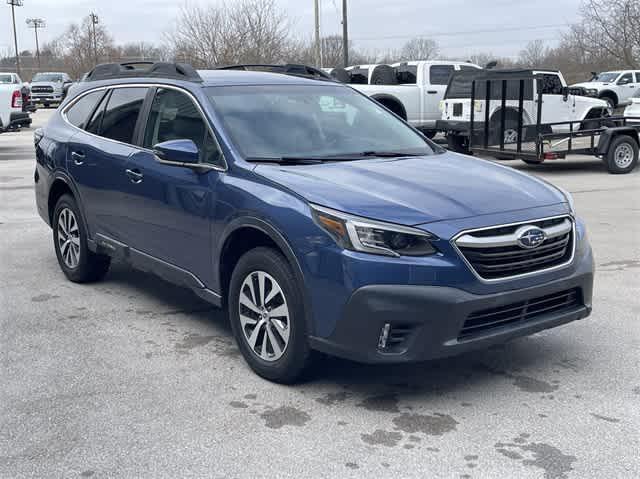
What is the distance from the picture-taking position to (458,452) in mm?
3555

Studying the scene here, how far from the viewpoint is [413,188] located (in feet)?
13.9

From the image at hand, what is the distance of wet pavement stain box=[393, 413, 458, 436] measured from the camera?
3.79 metres

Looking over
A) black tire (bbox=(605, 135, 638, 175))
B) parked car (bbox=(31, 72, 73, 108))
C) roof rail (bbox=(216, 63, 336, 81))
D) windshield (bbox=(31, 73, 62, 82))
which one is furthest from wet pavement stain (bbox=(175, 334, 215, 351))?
windshield (bbox=(31, 73, 62, 82))

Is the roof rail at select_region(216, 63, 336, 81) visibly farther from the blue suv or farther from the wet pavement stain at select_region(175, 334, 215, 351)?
the wet pavement stain at select_region(175, 334, 215, 351)

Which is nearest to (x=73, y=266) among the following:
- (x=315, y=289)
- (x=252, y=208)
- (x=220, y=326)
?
(x=220, y=326)

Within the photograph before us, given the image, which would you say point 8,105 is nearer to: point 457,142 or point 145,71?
point 457,142

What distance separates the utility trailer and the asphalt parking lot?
8045 millimetres


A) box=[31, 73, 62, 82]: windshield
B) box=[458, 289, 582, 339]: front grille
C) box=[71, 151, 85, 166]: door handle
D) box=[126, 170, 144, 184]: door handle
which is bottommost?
box=[458, 289, 582, 339]: front grille

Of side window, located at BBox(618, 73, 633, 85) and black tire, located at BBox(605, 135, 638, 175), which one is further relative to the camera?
side window, located at BBox(618, 73, 633, 85)

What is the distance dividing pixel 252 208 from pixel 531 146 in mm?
10657

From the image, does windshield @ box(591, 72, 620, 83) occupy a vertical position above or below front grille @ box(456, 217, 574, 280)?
above

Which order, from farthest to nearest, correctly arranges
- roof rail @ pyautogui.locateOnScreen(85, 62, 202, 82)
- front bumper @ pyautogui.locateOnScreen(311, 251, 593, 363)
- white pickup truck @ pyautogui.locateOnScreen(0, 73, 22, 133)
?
1. white pickup truck @ pyautogui.locateOnScreen(0, 73, 22, 133)
2. roof rail @ pyautogui.locateOnScreen(85, 62, 202, 82)
3. front bumper @ pyautogui.locateOnScreen(311, 251, 593, 363)

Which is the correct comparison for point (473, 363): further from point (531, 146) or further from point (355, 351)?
point (531, 146)

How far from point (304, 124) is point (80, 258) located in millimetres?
2574
